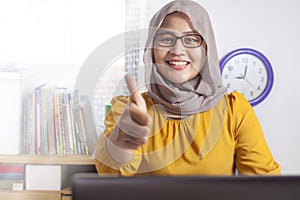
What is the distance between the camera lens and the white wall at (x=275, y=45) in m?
2.36

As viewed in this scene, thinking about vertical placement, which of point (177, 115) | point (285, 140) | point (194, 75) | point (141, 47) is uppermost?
point (141, 47)

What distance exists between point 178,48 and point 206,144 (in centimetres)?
29

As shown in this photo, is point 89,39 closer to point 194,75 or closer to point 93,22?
point 93,22

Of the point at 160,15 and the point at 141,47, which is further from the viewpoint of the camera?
the point at 141,47

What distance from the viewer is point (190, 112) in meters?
1.43

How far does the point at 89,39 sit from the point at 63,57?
0.52ft

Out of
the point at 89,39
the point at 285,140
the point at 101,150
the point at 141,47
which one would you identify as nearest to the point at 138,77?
the point at 141,47

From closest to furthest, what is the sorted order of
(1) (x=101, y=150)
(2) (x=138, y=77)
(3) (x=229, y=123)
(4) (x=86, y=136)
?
(1) (x=101, y=150)
(3) (x=229, y=123)
(4) (x=86, y=136)
(2) (x=138, y=77)

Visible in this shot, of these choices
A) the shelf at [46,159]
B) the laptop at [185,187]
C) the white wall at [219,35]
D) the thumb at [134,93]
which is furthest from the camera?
the white wall at [219,35]

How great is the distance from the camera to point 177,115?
4.73ft

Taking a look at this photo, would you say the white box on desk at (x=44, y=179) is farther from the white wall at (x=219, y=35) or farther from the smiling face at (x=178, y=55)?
the smiling face at (x=178, y=55)

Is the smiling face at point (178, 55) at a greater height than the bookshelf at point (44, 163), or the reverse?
the smiling face at point (178, 55)

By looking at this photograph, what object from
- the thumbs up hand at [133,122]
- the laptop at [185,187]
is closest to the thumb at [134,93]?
the thumbs up hand at [133,122]

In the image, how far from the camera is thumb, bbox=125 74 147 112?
0.76 m
